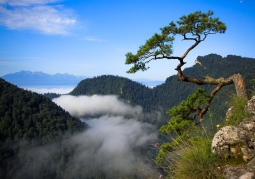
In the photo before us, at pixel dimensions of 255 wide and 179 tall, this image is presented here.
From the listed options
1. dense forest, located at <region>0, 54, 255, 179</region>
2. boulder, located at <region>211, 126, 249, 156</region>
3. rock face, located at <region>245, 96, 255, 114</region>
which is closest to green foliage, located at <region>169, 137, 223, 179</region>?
boulder, located at <region>211, 126, 249, 156</region>

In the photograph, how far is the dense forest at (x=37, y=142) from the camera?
14080 centimetres

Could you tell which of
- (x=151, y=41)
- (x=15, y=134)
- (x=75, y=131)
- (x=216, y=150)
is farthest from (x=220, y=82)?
(x=75, y=131)

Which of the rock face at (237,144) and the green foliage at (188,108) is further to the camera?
the green foliage at (188,108)

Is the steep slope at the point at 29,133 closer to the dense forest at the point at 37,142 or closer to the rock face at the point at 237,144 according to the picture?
the dense forest at the point at 37,142

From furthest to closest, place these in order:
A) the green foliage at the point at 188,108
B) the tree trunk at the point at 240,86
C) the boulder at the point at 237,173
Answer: the green foliage at the point at 188,108 → the tree trunk at the point at 240,86 → the boulder at the point at 237,173

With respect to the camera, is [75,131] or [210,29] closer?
[210,29]

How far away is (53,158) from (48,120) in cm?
3014

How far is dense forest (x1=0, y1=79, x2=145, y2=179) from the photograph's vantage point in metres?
141

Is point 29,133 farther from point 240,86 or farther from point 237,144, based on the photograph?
point 237,144

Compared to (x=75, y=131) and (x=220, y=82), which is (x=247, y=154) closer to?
(x=220, y=82)

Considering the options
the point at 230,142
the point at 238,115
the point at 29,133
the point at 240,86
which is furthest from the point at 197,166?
the point at 29,133

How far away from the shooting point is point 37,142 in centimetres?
15800

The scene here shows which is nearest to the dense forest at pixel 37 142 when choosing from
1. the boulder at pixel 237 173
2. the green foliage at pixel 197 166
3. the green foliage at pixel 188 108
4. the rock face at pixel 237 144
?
the green foliage at pixel 188 108

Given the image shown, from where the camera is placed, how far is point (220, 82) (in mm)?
9234
